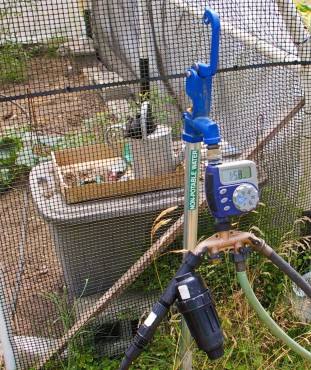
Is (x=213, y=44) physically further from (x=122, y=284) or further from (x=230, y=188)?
(x=122, y=284)

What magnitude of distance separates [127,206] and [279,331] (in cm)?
116

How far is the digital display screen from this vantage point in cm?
164

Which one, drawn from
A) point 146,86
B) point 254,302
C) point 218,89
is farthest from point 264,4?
point 254,302

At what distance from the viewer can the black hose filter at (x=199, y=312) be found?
1662mm

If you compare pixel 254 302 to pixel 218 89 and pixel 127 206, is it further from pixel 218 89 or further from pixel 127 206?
pixel 218 89

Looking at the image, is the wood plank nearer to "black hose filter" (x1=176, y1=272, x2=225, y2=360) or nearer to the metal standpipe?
the metal standpipe

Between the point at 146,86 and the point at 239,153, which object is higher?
the point at 146,86

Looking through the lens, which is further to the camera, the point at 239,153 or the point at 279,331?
the point at 239,153

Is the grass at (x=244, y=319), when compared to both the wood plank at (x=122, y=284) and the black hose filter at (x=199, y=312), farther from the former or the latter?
the black hose filter at (x=199, y=312)

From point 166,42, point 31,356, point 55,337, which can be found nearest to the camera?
point 31,356

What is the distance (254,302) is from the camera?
1.79 metres

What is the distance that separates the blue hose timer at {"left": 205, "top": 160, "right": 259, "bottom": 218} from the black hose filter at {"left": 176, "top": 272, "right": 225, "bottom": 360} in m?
0.25

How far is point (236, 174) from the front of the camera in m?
1.66

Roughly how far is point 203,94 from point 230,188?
0.34 metres
